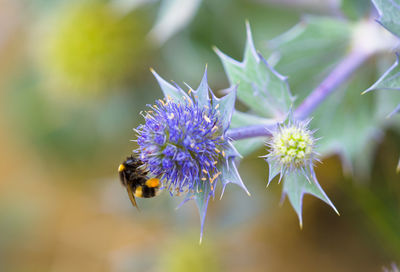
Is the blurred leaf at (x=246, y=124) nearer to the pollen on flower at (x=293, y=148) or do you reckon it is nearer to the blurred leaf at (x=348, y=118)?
the pollen on flower at (x=293, y=148)

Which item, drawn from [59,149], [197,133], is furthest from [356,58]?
[59,149]

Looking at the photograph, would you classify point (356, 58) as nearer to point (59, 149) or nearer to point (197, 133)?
point (197, 133)

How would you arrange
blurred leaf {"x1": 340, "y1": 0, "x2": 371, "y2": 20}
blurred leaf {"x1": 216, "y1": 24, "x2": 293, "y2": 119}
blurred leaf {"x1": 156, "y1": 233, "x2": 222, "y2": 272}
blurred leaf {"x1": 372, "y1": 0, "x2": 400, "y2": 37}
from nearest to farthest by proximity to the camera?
1. blurred leaf {"x1": 372, "y1": 0, "x2": 400, "y2": 37}
2. blurred leaf {"x1": 216, "y1": 24, "x2": 293, "y2": 119}
3. blurred leaf {"x1": 340, "y1": 0, "x2": 371, "y2": 20}
4. blurred leaf {"x1": 156, "y1": 233, "x2": 222, "y2": 272}

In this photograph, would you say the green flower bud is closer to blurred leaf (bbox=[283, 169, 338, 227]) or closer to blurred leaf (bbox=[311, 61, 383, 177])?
blurred leaf (bbox=[311, 61, 383, 177])

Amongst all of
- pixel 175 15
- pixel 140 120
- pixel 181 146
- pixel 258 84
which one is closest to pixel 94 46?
pixel 140 120

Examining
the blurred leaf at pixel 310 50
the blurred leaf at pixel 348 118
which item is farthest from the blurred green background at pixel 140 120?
the blurred leaf at pixel 348 118

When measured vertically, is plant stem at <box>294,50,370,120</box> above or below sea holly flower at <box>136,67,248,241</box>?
below

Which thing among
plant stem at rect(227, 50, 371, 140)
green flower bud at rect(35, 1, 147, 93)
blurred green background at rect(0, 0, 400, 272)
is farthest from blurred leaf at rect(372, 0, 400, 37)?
green flower bud at rect(35, 1, 147, 93)
